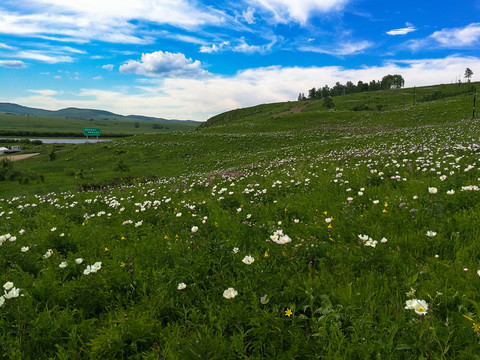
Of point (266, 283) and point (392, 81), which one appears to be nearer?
point (266, 283)

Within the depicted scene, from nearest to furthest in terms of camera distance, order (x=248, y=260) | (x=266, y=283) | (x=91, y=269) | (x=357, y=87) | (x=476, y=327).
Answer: (x=476, y=327), (x=266, y=283), (x=248, y=260), (x=91, y=269), (x=357, y=87)

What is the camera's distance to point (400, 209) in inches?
203

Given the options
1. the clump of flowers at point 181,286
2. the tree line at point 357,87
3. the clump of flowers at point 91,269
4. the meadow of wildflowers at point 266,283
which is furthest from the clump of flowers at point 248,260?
the tree line at point 357,87

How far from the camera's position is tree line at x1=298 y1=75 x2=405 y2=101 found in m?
155

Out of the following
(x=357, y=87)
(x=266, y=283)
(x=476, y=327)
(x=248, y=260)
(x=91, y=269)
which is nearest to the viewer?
(x=476, y=327)

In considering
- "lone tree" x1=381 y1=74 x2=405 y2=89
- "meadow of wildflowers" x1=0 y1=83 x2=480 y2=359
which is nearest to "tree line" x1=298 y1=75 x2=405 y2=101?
"lone tree" x1=381 y1=74 x2=405 y2=89

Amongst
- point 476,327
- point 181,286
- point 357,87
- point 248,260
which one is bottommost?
point 181,286

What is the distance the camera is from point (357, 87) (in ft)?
521

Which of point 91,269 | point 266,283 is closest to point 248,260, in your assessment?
point 266,283

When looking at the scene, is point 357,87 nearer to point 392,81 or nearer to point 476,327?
point 392,81

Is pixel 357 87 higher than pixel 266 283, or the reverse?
pixel 357 87

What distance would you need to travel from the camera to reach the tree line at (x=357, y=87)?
15539 centimetres

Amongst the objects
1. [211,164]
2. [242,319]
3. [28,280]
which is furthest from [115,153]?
[242,319]

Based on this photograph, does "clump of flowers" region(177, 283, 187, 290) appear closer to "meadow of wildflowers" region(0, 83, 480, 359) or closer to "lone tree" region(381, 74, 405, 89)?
"meadow of wildflowers" region(0, 83, 480, 359)
